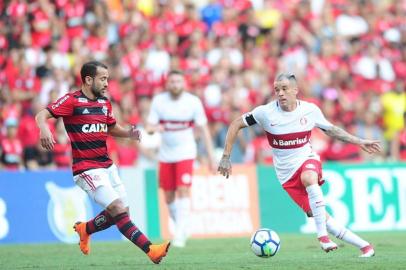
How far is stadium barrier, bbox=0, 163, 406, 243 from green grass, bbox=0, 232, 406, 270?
50.8 inches

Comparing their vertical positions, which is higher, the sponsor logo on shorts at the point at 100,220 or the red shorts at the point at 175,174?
the red shorts at the point at 175,174

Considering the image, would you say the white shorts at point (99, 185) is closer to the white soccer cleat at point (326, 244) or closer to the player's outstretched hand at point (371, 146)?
the white soccer cleat at point (326, 244)

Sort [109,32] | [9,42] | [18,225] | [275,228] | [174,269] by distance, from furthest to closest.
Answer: [109,32], [9,42], [275,228], [18,225], [174,269]

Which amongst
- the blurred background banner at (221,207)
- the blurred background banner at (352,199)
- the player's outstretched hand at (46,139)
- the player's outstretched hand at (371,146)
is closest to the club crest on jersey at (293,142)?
the player's outstretched hand at (371,146)

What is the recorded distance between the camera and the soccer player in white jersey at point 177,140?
16.1 m

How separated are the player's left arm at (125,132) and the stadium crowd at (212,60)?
7027mm

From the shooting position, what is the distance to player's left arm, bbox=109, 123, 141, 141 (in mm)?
11955

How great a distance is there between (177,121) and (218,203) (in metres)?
3.44

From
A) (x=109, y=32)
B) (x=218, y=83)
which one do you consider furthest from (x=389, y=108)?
(x=109, y=32)

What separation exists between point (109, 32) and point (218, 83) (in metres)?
2.90

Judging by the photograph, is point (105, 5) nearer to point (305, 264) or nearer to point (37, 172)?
point (37, 172)

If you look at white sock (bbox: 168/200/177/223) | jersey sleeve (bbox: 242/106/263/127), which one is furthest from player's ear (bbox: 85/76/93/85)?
white sock (bbox: 168/200/177/223)

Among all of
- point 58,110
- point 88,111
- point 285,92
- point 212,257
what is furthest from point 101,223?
point 285,92

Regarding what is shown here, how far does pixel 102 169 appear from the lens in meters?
11.7
